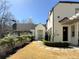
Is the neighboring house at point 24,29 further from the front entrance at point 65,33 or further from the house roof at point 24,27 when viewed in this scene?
the front entrance at point 65,33

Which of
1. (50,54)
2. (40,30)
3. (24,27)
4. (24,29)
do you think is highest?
(24,27)

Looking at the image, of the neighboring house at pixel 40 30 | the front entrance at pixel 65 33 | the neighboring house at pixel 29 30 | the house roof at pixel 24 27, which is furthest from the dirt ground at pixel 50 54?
the house roof at pixel 24 27

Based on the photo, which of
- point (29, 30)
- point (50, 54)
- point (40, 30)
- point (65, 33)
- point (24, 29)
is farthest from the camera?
point (24, 29)

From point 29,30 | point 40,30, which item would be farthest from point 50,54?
point 29,30

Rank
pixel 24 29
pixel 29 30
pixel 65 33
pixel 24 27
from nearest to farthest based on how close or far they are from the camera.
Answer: pixel 65 33, pixel 29 30, pixel 24 29, pixel 24 27

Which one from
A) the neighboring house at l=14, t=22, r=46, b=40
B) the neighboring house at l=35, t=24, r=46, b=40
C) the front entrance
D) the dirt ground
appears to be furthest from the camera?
the neighboring house at l=14, t=22, r=46, b=40

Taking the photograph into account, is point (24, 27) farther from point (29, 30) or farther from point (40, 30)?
point (40, 30)

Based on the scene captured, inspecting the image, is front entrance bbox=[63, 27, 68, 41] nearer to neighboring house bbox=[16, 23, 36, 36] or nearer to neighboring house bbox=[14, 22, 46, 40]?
neighboring house bbox=[14, 22, 46, 40]

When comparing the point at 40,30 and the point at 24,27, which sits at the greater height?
the point at 24,27

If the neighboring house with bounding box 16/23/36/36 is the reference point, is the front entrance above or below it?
below

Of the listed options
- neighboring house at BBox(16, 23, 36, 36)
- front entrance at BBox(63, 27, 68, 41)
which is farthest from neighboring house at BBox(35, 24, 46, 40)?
front entrance at BBox(63, 27, 68, 41)

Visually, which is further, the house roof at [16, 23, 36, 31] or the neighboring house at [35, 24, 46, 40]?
the house roof at [16, 23, 36, 31]

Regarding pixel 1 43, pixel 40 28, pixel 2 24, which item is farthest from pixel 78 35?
pixel 2 24

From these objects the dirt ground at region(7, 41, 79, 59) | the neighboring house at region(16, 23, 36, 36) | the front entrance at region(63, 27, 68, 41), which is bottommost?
the dirt ground at region(7, 41, 79, 59)
